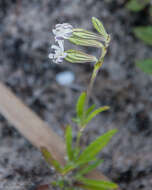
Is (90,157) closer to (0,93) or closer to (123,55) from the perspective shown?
(0,93)

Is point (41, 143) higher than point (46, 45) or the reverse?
the reverse

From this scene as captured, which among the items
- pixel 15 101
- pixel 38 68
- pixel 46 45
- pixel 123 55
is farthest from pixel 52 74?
pixel 123 55

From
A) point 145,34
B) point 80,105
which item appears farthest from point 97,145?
point 145,34

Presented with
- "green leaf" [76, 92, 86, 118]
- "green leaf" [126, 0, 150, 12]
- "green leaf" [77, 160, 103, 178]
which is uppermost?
"green leaf" [126, 0, 150, 12]

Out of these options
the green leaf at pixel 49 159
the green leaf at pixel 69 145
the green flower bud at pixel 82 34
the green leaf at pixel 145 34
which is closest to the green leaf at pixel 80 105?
the green leaf at pixel 69 145

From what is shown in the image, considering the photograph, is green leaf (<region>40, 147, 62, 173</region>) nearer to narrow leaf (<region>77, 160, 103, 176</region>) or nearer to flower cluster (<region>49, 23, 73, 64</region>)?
narrow leaf (<region>77, 160, 103, 176</region>)

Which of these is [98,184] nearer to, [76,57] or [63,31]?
[76,57]

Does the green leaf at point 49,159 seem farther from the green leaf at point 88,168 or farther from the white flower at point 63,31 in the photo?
the white flower at point 63,31

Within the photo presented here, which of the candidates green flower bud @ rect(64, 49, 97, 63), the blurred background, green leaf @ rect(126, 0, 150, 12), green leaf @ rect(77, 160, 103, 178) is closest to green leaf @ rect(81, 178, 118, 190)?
green leaf @ rect(77, 160, 103, 178)
